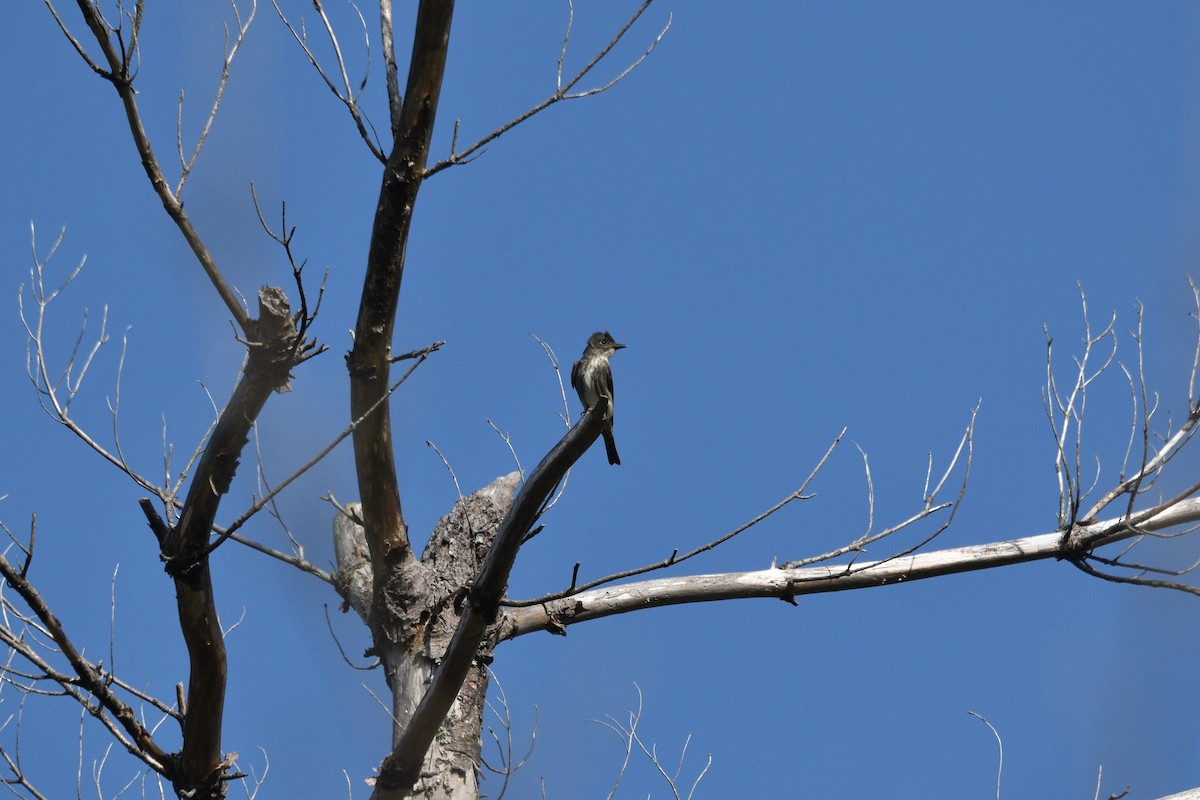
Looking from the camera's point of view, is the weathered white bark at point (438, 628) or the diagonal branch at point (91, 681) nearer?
the diagonal branch at point (91, 681)

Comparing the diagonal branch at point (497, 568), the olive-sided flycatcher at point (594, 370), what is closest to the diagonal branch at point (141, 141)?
the diagonal branch at point (497, 568)

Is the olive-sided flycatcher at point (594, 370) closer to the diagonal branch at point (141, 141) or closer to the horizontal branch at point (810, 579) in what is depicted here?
the horizontal branch at point (810, 579)

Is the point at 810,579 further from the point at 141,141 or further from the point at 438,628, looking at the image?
the point at 141,141

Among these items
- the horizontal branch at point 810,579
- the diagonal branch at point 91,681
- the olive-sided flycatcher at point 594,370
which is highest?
the olive-sided flycatcher at point 594,370

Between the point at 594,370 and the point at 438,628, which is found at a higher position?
the point at 594,370

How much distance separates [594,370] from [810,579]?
2.04m

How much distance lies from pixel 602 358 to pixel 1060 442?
2.74 m

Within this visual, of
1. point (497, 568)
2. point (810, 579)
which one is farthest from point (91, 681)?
point (810, 579)

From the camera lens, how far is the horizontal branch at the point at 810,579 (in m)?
4.75

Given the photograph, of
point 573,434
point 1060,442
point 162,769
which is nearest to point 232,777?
point 162,769

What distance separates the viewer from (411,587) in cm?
530

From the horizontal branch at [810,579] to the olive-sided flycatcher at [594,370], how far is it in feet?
4.58

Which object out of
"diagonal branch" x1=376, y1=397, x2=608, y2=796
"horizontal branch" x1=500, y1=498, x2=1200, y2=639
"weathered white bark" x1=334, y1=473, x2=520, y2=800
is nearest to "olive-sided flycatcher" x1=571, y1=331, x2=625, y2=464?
"weathered white bark" x1=334, y1=473, x2=520, y2=800

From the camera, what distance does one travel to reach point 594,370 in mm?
6418
